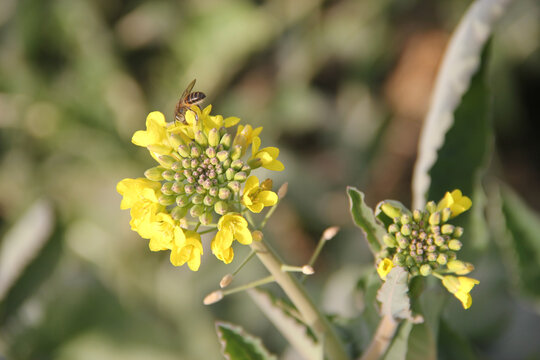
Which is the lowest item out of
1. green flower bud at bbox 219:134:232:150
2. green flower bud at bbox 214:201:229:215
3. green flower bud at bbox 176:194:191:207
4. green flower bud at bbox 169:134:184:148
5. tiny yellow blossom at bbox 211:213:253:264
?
tiny yellow blossom at bbox 211:213:253:264

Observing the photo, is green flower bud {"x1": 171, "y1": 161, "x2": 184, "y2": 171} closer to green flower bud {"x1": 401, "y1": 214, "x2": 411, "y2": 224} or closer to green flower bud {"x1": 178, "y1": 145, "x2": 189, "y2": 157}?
green flower bud {"x1": 178, "y1": 145, "x2": 189, "y2": 157}

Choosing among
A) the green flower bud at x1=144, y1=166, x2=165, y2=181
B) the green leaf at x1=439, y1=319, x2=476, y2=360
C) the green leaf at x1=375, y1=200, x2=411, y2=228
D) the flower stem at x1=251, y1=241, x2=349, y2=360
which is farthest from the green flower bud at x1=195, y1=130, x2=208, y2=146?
the green leaf at x1=439, y1=319, x2=476, y2=360

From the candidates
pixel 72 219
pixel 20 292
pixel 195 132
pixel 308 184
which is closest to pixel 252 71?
pixel 308 184

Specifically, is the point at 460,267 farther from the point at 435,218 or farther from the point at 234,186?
the point at 234,186

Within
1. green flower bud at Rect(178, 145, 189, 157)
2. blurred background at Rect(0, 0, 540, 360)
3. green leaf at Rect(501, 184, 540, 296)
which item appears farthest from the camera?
blurred background at Rect(0, 0, 540, 360)

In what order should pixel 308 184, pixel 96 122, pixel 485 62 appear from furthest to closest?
pixel 96 122, pixel 308 184, pixel 485 62

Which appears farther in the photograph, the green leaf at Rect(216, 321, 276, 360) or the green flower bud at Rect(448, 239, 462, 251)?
the green leaf at Rect(216, 321, 276, 360)

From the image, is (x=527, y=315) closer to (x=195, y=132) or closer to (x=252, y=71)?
(x=195, y=132)
